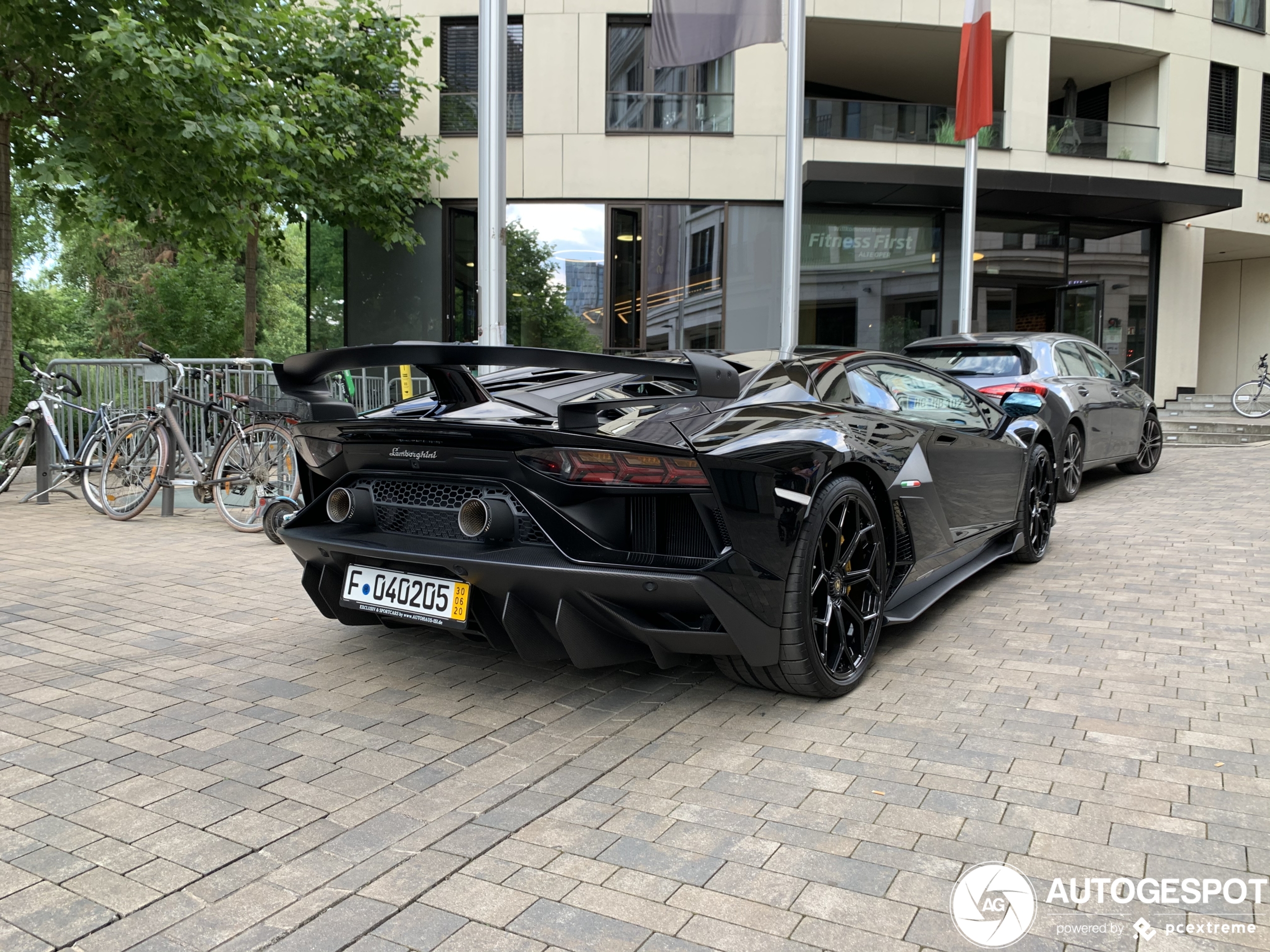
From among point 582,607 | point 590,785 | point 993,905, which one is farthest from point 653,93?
point 993,905

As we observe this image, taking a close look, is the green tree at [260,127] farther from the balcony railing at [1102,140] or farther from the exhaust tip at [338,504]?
the balcony railing at [1102,140]

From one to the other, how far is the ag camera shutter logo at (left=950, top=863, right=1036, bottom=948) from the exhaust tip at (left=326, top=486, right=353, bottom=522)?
248 cm

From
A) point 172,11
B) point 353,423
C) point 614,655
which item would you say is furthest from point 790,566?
point 172,11

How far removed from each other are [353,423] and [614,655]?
1.30 meters

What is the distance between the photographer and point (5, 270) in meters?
9.98

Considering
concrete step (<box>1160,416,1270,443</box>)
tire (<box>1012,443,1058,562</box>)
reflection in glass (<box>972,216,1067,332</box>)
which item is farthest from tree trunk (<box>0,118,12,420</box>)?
concrete step (<box>1160,416,1270,443</box>)

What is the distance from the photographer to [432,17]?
621 inches

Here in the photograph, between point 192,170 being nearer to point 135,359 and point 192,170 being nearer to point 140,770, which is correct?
point 135,359

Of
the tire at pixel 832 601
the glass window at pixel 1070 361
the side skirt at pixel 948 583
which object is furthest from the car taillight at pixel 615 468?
the glass window at pixel 1070 361

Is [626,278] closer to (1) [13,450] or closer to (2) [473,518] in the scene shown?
(1) [13,450]

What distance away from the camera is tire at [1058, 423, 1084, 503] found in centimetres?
850

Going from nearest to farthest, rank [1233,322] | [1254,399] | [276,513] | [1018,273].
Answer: [276,513] → [1254,399] → [1018,273] → [1233,322]

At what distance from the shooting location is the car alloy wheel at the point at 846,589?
3459mm

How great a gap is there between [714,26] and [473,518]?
8.00m
